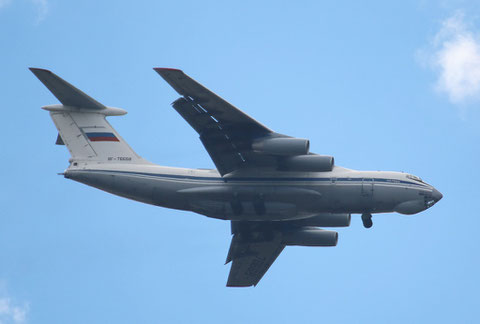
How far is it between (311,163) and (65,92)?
667cm

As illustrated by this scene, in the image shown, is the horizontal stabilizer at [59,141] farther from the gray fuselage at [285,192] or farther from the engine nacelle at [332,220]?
the engine nacelle at [332,220]

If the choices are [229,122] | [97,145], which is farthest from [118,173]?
[229,122]

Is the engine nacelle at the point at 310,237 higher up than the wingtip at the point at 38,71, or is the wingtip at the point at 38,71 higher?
the wingtip at the point at 38,71

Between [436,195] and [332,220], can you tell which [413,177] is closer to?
[436,195]

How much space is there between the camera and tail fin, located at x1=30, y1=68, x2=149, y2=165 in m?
21.6

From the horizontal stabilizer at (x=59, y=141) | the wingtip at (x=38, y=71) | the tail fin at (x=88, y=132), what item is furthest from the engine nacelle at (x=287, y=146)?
the horizontal stabilizer at (x=59, y=141)

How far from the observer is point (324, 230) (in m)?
23.4

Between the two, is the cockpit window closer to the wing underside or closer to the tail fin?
the wing underside

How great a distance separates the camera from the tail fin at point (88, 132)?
21.6 m

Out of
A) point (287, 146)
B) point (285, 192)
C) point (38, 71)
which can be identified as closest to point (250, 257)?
point (285, 192)

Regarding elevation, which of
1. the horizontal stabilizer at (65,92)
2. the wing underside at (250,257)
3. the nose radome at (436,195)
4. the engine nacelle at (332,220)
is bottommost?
the wing underside at (250,257)

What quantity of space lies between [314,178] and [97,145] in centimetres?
588

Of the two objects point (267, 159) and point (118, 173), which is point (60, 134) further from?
point (267, 159)

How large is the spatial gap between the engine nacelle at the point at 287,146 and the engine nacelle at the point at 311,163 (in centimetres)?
49
